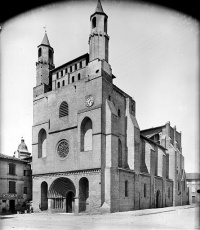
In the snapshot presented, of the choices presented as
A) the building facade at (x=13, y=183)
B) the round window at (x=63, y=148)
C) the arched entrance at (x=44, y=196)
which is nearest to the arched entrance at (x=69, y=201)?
the arched entrance at (x=44, y=196)

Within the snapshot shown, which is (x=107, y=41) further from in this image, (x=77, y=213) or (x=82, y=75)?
(x=77, y=213)

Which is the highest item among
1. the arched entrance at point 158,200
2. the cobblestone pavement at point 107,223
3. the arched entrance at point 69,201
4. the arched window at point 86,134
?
the arched window at point 86,134

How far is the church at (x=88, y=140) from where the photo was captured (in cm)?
2834

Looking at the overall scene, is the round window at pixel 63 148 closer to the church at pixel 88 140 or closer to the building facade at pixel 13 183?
the church at pixel 88 140

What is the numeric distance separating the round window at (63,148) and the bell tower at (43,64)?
9441 mm

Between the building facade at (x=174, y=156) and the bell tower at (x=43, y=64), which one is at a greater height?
the bell tower at (x=43, y=64)

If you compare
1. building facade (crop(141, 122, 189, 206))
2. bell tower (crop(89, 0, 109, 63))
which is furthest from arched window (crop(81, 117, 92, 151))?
building facade (crop(141, 122, 189, 206))

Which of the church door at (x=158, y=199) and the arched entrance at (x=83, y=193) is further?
the church door at (x=158, y=199)

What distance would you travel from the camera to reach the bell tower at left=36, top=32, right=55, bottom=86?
122ft

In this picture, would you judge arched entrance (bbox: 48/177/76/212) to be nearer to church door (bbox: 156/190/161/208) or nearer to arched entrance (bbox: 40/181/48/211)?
arched entrance (bbox: 40/181/48/211)

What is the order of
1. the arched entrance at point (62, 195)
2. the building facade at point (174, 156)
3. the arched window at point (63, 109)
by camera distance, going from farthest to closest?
the building facade at point (174, 156)
the arched window at point (63, 109)
the arched entrance at point (62, 195)

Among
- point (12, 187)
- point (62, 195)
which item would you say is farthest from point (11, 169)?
point (62, 195)

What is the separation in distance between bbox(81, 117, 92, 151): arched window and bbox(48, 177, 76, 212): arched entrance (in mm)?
4192

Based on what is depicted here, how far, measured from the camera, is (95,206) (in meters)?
27.2
